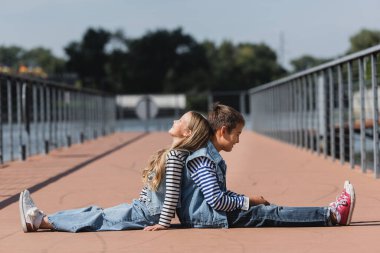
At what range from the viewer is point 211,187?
509 cm

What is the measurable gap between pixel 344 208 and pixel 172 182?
1.05 m

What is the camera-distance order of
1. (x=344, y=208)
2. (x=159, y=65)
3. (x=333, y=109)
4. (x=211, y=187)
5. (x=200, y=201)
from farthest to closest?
1. (x=159, y=65)
2. (x=333, y=109)
3. (x=344, y=208)
4. (x=200, y=201)
5. (x=211, y=187)

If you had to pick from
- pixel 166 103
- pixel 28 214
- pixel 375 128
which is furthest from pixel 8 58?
pixel 166 103

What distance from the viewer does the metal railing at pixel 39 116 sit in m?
13.2

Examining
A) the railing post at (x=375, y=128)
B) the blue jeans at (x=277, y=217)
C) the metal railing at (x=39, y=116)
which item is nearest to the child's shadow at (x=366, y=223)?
the blue jeans at (x=277, y=217)

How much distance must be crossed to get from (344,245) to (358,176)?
15.4 ft

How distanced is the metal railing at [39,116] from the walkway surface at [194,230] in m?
0.50

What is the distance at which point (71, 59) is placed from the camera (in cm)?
8738

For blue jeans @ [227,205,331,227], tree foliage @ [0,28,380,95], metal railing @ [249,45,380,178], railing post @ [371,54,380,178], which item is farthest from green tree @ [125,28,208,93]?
blue jeans @ [227,205,331,227]

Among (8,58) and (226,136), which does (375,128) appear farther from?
(8,58)

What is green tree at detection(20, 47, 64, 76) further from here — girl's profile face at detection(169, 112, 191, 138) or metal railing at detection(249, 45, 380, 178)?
girl's profile face at detection(169, 112, 191, 138)

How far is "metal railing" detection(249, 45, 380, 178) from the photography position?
9.52 m

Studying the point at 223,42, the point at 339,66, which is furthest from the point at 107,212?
the point at 223,42

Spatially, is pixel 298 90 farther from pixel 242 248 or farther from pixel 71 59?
pixel 71 59
